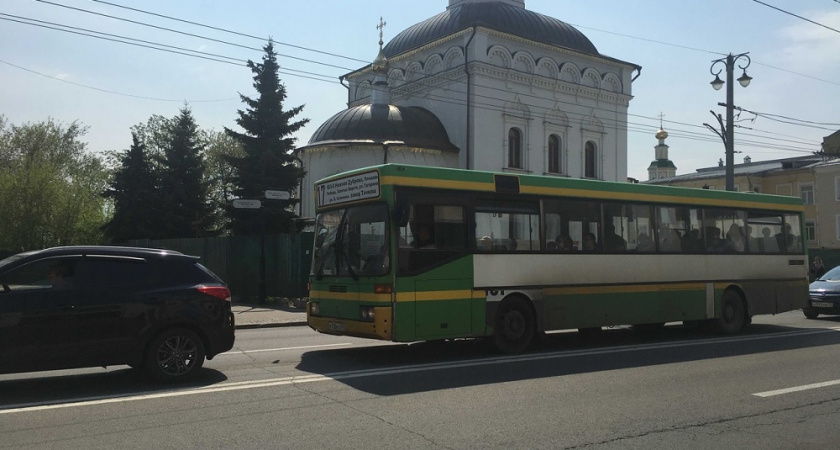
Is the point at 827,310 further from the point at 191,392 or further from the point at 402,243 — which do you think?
the point at 191,392

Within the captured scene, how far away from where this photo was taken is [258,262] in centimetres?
2444

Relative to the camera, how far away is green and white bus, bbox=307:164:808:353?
34.4ft

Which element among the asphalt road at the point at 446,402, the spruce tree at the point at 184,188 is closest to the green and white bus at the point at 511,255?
the asphalt road at the point at 446,402

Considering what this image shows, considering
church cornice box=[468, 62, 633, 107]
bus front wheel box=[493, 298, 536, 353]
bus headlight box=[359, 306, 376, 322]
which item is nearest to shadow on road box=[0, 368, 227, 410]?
bus headlight box=[359, 306, 376, 322]

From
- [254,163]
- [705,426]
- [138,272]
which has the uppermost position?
[254,163]

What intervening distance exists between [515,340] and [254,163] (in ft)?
80.9

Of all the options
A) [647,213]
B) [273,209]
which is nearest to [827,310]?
[647,213]

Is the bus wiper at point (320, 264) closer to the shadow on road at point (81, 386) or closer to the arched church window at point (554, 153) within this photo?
the shadow on road at point (81, 386)

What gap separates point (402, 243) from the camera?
10.4 metres

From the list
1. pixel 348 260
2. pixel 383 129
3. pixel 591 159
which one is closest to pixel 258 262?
pixel 348 260

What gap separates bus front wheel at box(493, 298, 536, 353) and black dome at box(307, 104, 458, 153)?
25077mm

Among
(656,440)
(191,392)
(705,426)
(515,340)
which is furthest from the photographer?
(515,340)

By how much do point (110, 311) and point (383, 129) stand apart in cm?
2929

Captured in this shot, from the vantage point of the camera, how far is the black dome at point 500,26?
42.0m
